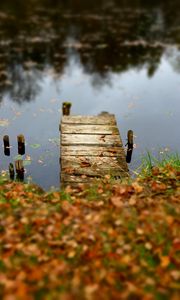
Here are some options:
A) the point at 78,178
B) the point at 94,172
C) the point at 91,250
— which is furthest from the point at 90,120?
the point at 91,250

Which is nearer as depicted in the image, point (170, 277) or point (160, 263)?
point (170, 277)

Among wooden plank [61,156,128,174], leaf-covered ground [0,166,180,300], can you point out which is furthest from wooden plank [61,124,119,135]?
leaf-covered ground [0,166,180,300]

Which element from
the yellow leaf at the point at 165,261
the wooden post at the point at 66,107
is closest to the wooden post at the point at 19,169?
the wooden post at the point at 66,107

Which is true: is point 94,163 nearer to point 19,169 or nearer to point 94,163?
point 94,163

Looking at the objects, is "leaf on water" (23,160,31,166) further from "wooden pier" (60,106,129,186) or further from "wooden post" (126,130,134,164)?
"wooden post" (126,130,134,164)

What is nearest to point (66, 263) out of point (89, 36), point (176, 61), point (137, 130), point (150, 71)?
point (137, 130)

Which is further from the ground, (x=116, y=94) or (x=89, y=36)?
(x=89, y=36)

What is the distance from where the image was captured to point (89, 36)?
28547 mm

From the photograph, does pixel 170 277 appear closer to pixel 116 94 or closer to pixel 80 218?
pixel 80 218

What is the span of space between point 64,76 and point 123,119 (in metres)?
6.39

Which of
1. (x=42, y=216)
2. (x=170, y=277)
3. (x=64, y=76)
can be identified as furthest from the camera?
(x=64, y=76)

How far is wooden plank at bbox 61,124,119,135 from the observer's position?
1431 cm

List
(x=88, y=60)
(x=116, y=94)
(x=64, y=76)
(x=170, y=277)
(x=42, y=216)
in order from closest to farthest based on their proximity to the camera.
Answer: (x=170, y=277)
(x=42, y=216)
(x=116, y=94)
(x=64, y=76)
(x=88, y=60)

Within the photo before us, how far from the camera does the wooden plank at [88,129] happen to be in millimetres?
14312
